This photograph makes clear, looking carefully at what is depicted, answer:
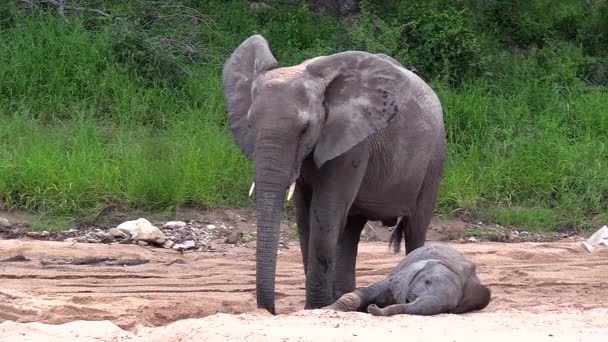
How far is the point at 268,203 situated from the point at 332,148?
1.67ft

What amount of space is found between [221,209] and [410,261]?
3.43 meters

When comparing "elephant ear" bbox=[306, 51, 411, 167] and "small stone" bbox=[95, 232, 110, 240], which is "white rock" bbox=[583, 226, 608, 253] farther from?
"small stone" bbox=[95, 232, 110, 240]

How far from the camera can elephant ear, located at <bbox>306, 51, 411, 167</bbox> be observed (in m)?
6.22

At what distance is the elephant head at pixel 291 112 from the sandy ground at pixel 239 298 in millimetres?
501

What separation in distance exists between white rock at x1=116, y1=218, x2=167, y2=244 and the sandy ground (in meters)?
0.18

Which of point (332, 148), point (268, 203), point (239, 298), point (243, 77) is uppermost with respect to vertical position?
point (243, 77)

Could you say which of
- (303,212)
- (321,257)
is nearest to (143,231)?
(303,212)

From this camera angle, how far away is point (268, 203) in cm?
591

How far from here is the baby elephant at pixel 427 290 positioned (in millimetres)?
5984

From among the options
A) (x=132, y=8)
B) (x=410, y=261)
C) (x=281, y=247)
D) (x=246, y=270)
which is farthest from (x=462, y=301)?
(x=132, y=8)

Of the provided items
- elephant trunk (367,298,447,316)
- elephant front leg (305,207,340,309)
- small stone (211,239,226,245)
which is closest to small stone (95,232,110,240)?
small stone (211,239,226,245)

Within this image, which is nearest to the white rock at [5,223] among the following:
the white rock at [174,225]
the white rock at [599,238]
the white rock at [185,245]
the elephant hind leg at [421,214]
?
the white rock at [174,225]

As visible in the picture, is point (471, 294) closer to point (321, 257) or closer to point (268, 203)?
point (321, 257)

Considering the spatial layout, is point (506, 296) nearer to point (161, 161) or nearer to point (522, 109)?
point (161, 161)
